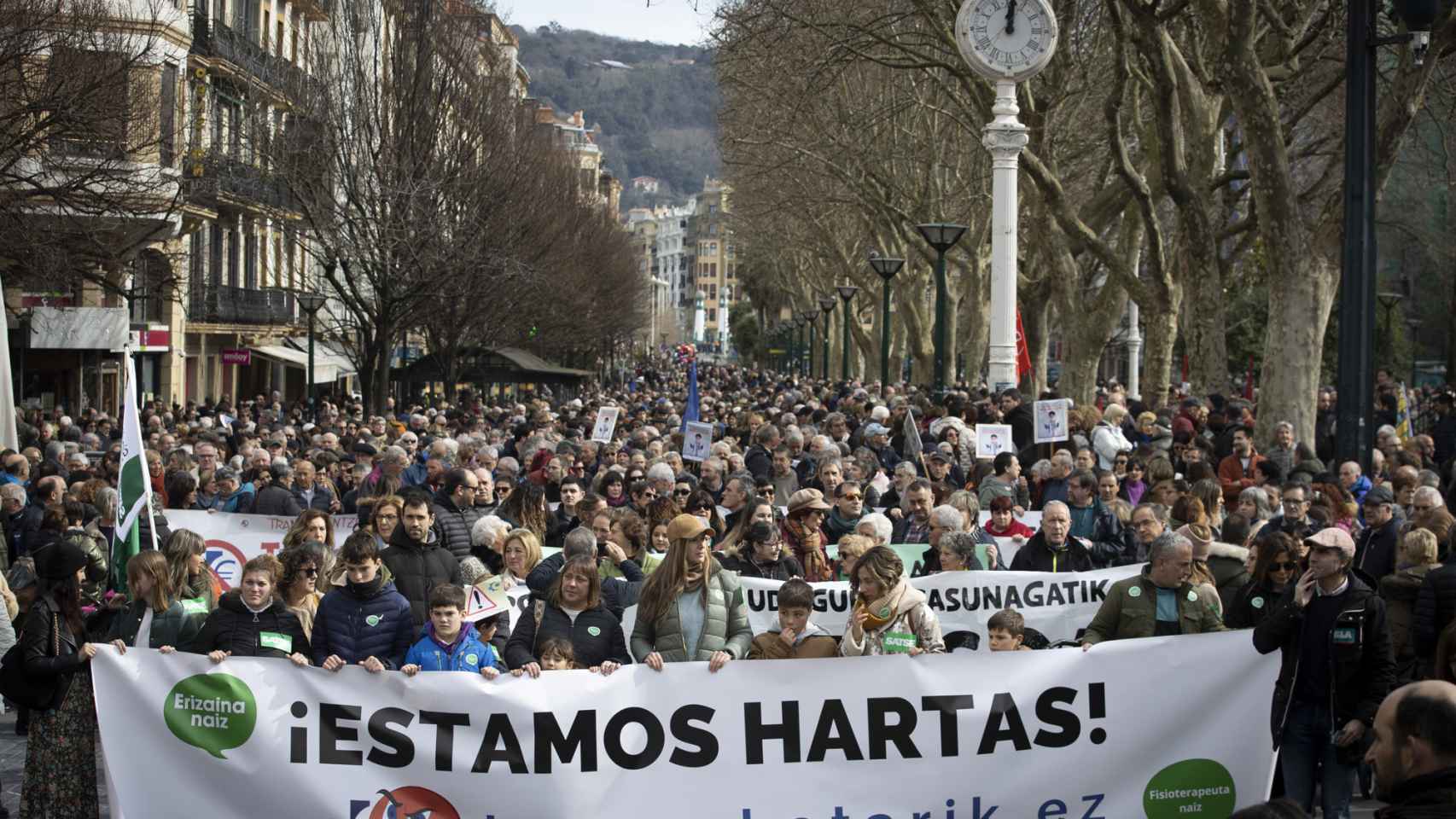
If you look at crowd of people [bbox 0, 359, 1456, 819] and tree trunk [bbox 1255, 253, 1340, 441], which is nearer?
crowd of people [bbox 0, 359, 1456, 819]

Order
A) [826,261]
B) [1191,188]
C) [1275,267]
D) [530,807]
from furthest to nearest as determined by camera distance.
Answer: [826,261], [1191,188], [1275,267], [530,807]

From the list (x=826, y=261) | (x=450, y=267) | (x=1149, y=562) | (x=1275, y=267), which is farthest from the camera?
(x=826, y=261)

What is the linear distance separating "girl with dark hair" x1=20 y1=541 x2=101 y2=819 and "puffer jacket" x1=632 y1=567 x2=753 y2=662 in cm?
226

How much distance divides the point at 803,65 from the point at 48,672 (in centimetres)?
2348

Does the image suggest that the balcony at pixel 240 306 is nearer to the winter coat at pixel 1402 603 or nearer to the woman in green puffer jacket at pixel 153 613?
the woman in green puffer jacket at pixel 153 613

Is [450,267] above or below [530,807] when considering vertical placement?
above

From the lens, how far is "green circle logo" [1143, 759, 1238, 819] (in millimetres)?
7578

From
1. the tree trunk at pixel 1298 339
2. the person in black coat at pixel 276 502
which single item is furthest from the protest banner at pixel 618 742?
the tree trunk at pixel 1298 339

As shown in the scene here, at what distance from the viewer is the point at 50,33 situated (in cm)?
2180

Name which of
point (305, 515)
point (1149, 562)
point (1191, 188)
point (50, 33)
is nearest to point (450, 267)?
point (50, 33)

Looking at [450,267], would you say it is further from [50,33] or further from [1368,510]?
[1368,510]

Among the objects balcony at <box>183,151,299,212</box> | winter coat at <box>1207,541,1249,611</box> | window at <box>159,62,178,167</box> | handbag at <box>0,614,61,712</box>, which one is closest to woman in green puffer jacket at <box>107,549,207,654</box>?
handbag at <box>0,614,61,712</box>

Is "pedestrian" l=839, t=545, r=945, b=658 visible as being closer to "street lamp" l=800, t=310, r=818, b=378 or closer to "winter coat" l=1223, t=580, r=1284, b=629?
"winter coat" l=1223, t=580, r=1284, b=629

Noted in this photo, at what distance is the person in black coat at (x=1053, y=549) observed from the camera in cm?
1041
